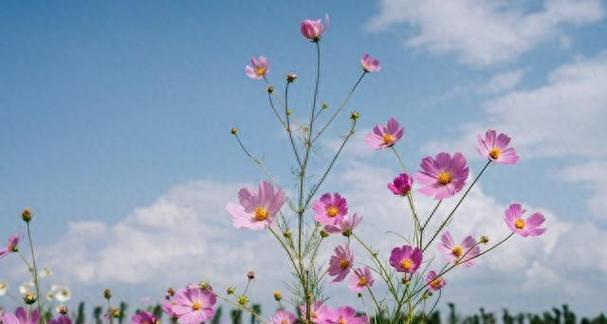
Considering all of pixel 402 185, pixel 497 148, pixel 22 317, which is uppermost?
pixel 497 148

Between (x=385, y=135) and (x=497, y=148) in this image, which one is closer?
(x=497, y=148)

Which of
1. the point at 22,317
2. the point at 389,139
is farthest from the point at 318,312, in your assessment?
the point at 22,317

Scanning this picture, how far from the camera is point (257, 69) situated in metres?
2.58

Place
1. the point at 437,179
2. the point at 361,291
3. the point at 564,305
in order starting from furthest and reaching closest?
the point at 564,305, the point at 361,291, the point at 437,179

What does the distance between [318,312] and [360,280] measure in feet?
0.59

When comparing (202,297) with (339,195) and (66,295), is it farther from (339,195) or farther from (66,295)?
(66,295)

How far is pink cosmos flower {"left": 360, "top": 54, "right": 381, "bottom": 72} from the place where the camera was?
251cm

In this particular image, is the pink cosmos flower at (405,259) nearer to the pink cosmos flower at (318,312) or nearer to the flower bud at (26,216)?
the pink cosmos flower at (318,312)

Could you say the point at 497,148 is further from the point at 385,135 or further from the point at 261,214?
the point at 261,214

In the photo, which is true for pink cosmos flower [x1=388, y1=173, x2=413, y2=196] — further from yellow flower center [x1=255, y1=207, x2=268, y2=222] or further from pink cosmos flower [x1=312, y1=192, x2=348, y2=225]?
yellow flower center [x1=255, y1=207, x2=268, y2=222]

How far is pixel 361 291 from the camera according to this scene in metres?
2.34

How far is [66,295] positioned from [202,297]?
251 cm

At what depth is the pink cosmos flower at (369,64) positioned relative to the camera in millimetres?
Answer: 2508

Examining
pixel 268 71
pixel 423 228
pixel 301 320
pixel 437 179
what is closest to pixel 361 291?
pixel 301 320
